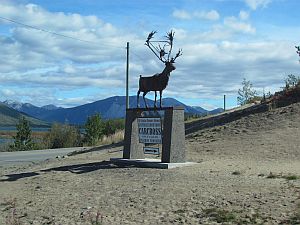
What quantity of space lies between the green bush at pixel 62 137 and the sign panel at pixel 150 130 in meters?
27.3

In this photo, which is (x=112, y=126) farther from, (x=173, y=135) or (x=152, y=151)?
(x=173, y=135)

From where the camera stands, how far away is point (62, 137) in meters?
45.1

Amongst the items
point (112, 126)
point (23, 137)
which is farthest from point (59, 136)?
point (112, 126)

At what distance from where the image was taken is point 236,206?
33.2 ft

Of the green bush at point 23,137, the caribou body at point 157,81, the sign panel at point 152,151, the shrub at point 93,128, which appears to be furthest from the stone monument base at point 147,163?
the shrub at point 93,128

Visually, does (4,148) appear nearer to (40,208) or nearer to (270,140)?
(270,140)

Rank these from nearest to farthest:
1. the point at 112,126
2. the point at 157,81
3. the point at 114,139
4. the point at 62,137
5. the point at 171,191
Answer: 1. the point at 171,191
2. the point at 157,81
3. the point at 114,139
4. the point at 62,137
5. the point at 112,126

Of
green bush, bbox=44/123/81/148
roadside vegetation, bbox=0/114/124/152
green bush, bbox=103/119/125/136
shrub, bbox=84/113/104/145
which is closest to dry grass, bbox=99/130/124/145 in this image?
roadside vegetation, bbox=0/114/124/152

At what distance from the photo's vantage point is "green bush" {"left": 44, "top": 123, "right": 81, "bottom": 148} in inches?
1751

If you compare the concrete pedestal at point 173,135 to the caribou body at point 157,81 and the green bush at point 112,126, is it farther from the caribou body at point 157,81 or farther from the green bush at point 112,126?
the green bush at point 112,126

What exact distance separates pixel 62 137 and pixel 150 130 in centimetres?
2892

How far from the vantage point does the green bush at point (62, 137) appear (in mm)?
44469

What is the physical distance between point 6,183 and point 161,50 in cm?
602

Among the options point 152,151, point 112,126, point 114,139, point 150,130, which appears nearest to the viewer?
point 150,130
